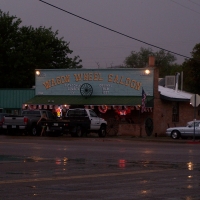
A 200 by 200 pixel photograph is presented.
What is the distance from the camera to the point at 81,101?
44.6m

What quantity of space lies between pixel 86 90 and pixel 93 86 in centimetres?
71

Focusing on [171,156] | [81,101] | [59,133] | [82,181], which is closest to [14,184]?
[82,181]

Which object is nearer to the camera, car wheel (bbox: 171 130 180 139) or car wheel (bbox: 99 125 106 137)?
car wheel (bbox: 171 130 180 139)

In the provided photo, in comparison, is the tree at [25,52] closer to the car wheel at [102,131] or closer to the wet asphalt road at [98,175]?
the car wheel at [102,131]

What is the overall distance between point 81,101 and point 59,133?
5.58 metres

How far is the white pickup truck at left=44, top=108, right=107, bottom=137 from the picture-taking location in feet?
126

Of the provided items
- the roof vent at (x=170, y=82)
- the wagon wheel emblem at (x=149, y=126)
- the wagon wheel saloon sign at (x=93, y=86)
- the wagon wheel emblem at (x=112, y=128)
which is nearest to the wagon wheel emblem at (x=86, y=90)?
the wagon wheel saloon sign at (x=93, y=86)

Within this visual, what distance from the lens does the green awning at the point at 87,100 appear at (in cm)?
4272

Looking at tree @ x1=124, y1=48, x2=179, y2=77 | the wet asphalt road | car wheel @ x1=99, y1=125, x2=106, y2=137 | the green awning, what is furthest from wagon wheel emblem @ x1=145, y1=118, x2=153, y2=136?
tree @ x1=124, y1=48, x2=179, y2=77

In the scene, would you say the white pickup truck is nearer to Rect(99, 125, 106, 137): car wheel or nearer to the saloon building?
Rect(99, 125, 106, 137): car wheel

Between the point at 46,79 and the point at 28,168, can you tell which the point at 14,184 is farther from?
the point at 46,79

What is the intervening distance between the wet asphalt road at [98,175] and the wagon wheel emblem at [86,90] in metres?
21.3

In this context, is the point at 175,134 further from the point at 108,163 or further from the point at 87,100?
the point at 108,163

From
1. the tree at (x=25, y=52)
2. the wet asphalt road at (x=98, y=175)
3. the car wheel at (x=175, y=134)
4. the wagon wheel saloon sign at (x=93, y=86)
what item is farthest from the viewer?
the tree at (x=25, y=52)
